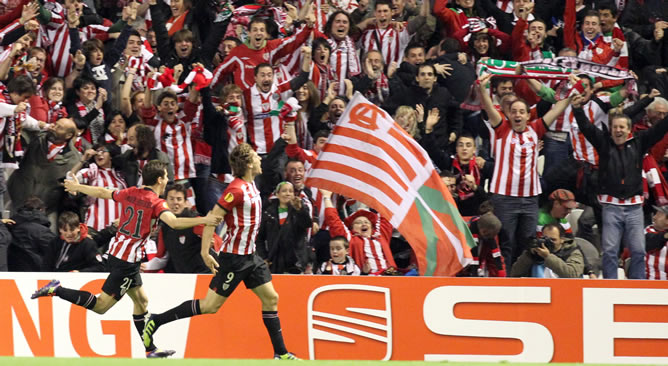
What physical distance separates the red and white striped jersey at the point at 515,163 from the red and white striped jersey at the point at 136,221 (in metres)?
3.65

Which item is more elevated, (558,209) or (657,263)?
(558,209)

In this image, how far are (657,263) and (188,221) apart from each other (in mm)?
4634

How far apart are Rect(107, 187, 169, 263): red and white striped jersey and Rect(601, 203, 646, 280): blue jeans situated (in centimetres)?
430

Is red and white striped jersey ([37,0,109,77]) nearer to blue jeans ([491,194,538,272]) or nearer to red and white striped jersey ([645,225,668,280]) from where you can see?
blue jeans ([491,194,538,272])

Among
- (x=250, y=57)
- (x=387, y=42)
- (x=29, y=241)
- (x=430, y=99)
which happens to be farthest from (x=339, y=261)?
(x=387, y=42)

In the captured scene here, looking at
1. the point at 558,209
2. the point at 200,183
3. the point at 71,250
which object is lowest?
the point at 71,250

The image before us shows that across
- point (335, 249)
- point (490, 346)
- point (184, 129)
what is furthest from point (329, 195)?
point (490, 346)

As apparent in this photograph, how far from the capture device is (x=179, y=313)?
895 cm

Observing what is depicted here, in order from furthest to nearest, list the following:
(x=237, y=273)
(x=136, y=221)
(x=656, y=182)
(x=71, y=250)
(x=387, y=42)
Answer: (x=387, y=42) → (x=656, y=182) → (x=71, y=250) → (x=136, y=221) → (x=237, y=273)

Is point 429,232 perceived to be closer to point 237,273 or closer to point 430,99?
point 237,273

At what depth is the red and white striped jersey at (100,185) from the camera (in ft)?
Answer: 37.0

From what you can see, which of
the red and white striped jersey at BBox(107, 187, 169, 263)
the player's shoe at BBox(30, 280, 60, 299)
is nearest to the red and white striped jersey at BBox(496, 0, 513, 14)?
the red and white striped jersey at BBox(107, 187, 169, 263)

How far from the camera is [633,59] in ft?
45.3

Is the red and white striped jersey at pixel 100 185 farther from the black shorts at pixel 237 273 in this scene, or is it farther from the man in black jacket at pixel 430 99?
the man in black jacket at pixel 430 99
